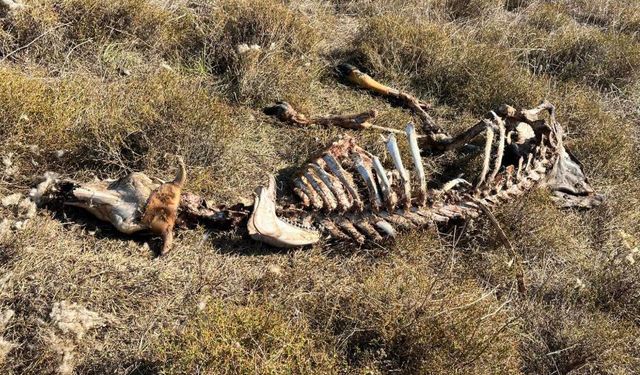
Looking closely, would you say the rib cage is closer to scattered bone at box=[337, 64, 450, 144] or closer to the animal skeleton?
the animal skeleton

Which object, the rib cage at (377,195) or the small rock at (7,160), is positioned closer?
the small rock at (7,160)

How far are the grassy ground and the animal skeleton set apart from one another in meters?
0.15

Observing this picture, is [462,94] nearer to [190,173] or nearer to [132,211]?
[190,173]

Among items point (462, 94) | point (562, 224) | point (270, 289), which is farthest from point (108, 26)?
point (562, 224)

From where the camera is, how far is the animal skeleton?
11.3 ft

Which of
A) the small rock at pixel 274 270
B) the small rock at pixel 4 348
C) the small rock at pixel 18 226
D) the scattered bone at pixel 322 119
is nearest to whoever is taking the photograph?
the small rock at pixel 4 348

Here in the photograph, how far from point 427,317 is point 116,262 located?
190 cm

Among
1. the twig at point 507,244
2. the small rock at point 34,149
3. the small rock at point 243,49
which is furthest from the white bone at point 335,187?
the small rock at point 34,149

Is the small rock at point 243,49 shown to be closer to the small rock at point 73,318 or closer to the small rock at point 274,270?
the small rock at point 274,270

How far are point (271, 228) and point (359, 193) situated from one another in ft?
3.17

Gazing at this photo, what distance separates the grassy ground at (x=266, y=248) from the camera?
302cm

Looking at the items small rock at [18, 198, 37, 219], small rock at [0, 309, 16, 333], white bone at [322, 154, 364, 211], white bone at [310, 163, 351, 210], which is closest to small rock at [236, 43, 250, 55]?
white bone at [322, 154, 364, 211]

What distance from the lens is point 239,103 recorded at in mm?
5035

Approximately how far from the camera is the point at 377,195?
3.94 m
